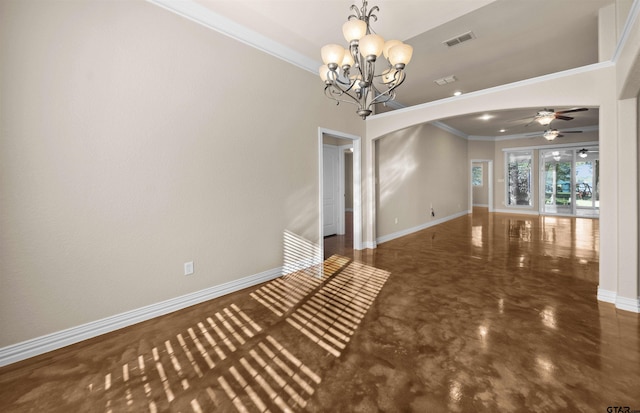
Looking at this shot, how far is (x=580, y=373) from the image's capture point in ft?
6.02

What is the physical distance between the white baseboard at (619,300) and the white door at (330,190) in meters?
4.80

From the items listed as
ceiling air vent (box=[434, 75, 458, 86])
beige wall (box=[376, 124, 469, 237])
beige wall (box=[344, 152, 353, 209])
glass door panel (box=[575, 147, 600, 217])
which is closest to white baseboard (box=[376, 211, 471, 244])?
beige wall (box=[376, 124, 469, 237])

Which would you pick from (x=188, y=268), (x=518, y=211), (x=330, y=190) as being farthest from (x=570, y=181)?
(x=188, y=268)

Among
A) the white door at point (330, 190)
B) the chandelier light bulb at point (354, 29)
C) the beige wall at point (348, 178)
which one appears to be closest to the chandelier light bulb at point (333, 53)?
the chandelier light bulb at point (354, 29)

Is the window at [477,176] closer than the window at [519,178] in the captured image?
No

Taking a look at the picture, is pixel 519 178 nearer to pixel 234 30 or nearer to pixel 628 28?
pixel 628 28

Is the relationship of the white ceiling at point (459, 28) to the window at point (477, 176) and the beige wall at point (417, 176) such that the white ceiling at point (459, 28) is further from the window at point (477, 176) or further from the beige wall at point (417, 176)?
the window at point (477, 176)

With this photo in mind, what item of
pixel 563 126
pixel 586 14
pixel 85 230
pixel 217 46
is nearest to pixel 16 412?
pixel 85 230

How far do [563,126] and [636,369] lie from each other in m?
10.1

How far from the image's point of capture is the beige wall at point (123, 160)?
6.76 feet

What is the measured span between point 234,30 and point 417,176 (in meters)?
5.67

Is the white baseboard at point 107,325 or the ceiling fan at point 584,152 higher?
the ceiling fan at point 584,152

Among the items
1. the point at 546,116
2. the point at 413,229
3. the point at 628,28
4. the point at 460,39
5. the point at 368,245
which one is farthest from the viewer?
the point at 413,229

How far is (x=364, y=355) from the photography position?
2.07 metres
